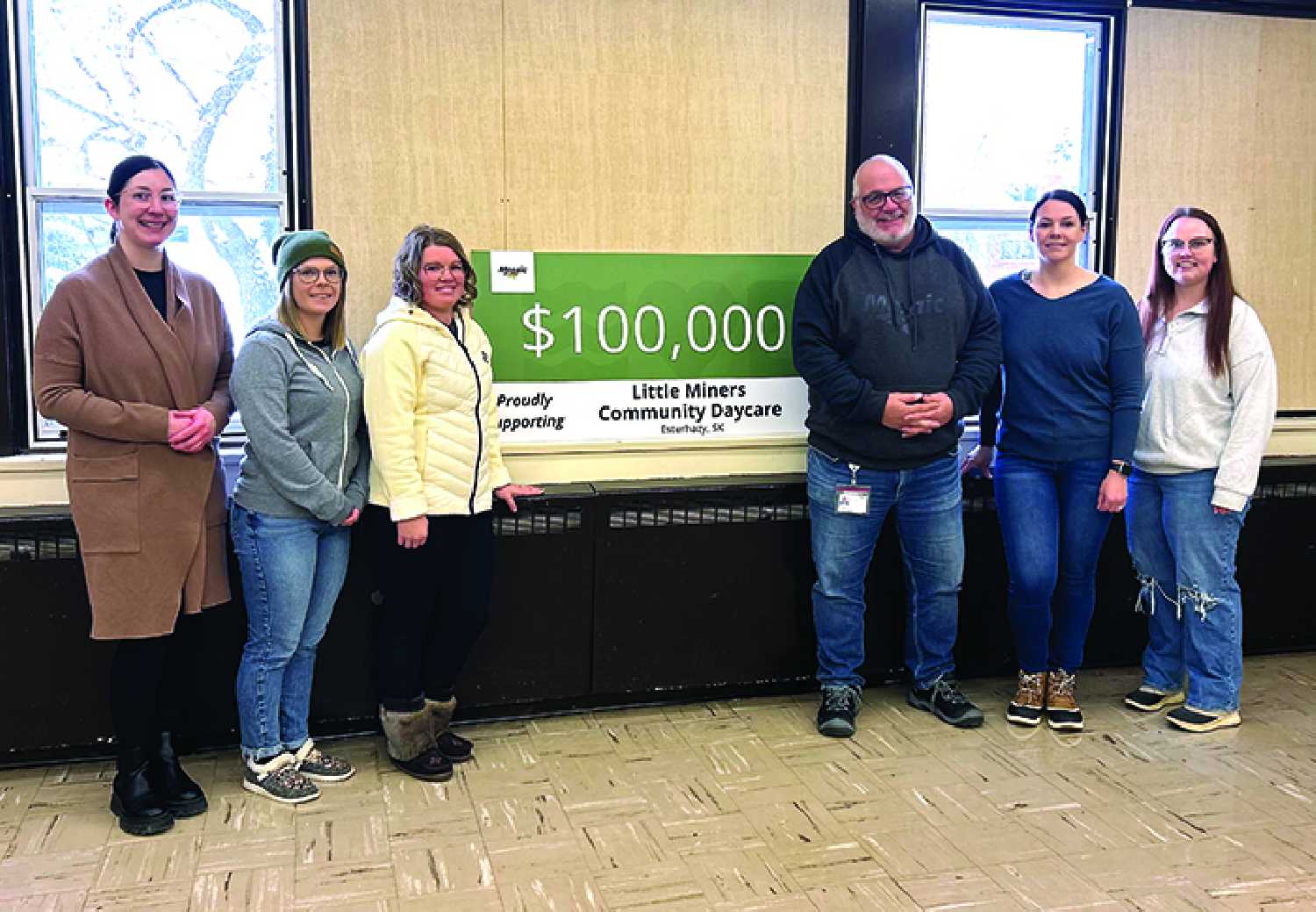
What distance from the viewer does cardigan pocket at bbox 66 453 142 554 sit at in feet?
8.97

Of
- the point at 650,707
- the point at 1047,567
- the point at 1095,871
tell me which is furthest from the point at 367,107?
the point at 1095,871

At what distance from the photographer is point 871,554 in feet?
11.7

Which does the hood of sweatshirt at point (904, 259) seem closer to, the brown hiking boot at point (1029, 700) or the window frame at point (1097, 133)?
the window frame at point (1097, 133)

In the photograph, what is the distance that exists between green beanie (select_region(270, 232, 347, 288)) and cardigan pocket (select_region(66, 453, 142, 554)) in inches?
22.7

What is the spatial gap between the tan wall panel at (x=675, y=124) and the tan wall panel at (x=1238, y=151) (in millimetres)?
1097

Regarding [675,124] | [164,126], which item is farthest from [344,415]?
[675,124]

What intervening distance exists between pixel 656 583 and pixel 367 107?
1.62 meters

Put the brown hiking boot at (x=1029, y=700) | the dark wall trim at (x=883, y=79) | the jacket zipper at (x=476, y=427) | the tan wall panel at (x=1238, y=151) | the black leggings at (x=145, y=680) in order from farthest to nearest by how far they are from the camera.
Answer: the tan wall panel at (x=1238, y=151)
the dark wall trim at (x=883, y=79)
the brown hiking boot at (x=1029, y=700)
the jacket zipper at (x=476, y=427)
the black leggings at (x=145, y=680)

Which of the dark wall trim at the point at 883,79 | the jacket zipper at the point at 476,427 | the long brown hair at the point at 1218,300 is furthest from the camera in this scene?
the dark wall trim at the point at 883,79

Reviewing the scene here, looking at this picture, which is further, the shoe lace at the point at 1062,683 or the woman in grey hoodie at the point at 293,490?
the shoe lace at the point at 1062,683

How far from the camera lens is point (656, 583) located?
357 centimetres

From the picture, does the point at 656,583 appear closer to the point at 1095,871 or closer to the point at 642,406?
the point at 642,406

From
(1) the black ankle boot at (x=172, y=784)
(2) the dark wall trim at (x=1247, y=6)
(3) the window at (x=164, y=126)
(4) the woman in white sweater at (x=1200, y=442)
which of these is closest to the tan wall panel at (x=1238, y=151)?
(2) the dark wall trim at (x=1247, y=6)

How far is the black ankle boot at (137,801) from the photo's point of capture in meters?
2.79
